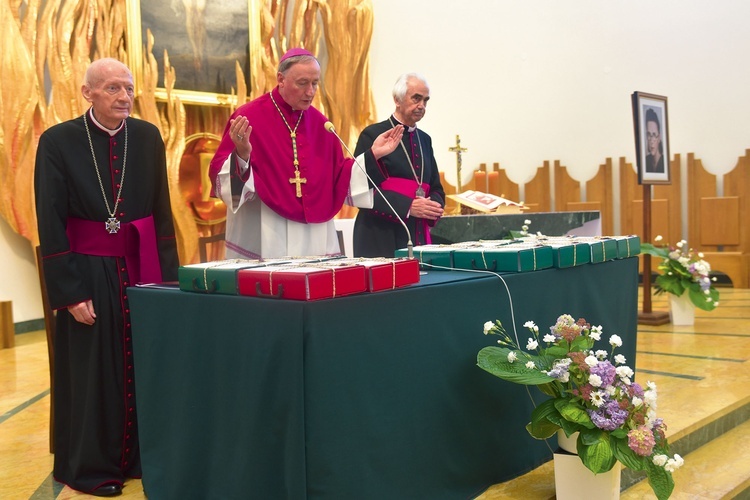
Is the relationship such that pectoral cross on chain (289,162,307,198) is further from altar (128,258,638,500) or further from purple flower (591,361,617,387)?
purple flower (591,361,617,387)

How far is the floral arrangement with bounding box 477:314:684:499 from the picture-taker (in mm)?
2145

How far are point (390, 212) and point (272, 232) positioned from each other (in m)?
0.74

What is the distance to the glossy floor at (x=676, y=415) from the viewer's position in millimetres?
2684

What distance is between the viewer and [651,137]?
5.95 m

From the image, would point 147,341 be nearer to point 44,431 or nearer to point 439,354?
point 439,354

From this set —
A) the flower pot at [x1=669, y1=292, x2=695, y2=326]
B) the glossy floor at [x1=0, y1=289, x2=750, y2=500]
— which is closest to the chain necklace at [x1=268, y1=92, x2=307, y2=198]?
the glossy floor at [x1=0, y1=289, x2=750, y2=500]

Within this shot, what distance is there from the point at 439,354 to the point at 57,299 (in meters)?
1.33

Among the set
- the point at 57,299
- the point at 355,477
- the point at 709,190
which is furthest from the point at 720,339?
the point at 57,299

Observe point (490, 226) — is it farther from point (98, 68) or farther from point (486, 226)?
point (98, 68)

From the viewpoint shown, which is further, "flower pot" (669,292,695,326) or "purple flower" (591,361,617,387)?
"flower pot" (669,292,695,326)

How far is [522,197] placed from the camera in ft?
29.6

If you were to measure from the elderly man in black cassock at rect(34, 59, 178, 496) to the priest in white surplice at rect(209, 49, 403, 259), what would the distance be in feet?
1.20

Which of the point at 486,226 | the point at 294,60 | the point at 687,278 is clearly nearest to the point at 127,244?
the point at 294,60

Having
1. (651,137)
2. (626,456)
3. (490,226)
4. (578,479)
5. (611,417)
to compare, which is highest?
(651,137)
